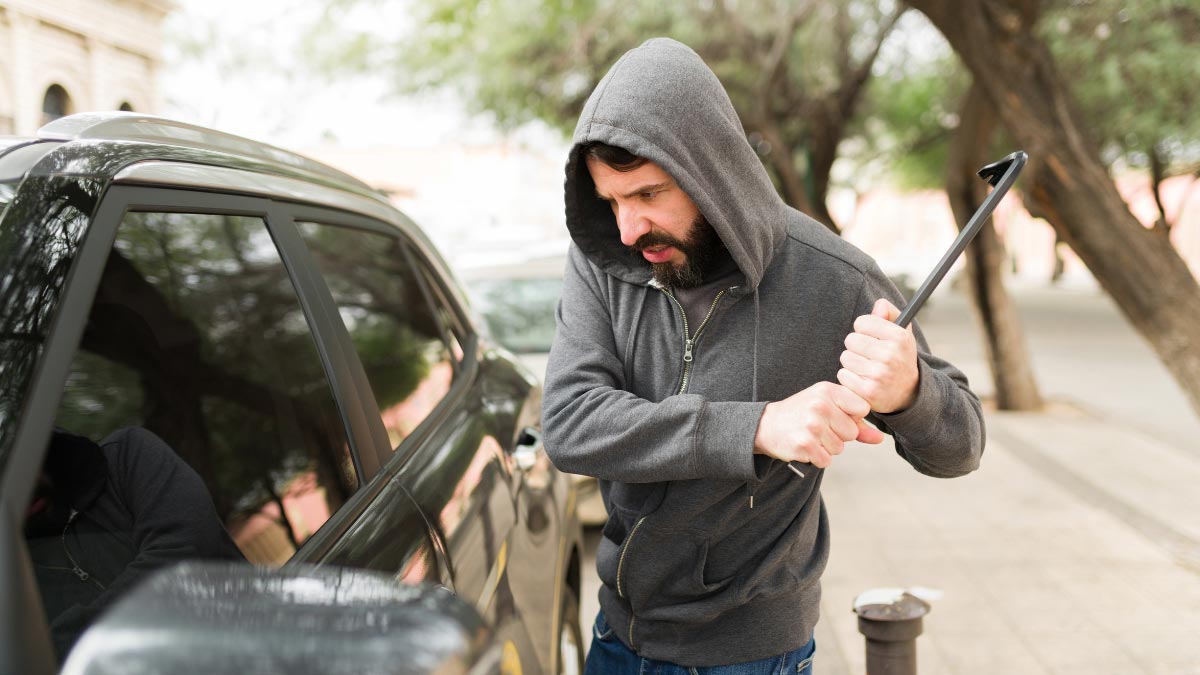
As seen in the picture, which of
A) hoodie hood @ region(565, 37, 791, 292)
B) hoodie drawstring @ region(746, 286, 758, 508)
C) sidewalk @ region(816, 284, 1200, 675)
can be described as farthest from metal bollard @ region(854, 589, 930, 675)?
sidewalk @ region(816, 284, 1200, 675)

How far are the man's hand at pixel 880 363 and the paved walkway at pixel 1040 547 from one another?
2935 mm

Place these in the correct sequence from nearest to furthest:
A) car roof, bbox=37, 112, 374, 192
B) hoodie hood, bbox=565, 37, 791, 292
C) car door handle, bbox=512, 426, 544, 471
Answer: car roof, bbox=37, 112, 374, 192 → hoodie hood, bbox=565, 37, 791, 292 → car door handle, bbox=512, 426, 544, 471

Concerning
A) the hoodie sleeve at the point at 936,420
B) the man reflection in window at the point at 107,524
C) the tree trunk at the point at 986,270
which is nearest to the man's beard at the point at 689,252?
the hoodie sleeve at the point at 936,420

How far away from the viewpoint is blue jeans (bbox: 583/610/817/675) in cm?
195

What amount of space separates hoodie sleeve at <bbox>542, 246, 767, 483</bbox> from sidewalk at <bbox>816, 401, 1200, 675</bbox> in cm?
281

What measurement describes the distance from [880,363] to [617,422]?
44 centimetres

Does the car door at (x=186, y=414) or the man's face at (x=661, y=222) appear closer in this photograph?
the car door at (x=186, y=414)

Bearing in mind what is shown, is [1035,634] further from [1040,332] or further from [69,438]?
[1040,332]

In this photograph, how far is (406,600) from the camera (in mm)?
900

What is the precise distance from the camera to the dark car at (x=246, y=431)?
0.90 metres

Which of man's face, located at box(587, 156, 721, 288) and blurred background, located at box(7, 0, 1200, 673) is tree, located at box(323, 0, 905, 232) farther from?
man's face, located at box(587, 156, 721, 288)

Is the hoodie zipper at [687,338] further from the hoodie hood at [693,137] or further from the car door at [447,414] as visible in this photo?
the car door at [447,414]

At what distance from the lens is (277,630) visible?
0.83 m

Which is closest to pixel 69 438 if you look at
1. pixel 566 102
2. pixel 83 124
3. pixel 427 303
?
pixel 83 124
